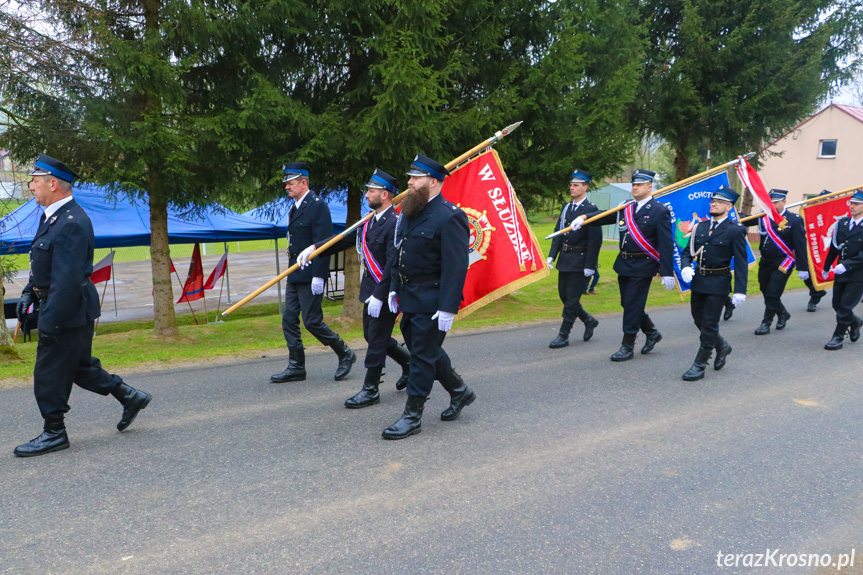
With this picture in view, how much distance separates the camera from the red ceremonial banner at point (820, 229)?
9.40 meters

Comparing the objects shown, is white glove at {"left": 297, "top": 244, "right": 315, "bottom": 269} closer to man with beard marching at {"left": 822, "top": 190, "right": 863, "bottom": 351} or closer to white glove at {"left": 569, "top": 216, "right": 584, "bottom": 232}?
white glove at {"left": 569, "top": 216, "right": 584, "bottom": 232}

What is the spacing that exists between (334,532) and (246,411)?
2288mm

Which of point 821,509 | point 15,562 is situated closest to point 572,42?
point 821,509

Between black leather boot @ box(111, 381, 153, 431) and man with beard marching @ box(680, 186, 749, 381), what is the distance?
4.81 metres

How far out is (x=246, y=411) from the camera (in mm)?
5516

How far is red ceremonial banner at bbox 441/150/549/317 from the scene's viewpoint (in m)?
6.10

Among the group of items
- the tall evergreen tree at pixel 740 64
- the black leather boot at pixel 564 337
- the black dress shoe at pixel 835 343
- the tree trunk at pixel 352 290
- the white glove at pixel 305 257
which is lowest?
the black dress shoe at pixel 835 343

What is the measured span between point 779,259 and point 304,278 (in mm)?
7315

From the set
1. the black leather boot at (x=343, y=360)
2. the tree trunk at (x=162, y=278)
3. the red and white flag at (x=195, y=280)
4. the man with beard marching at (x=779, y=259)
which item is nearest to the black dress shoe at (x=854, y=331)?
the man with beard marching at (x=779, y=259)

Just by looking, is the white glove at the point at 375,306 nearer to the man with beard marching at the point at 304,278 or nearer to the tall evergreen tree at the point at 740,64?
the man with beard marching at the point at 304,278

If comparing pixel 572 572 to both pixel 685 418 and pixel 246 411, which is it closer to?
pixel 685 418

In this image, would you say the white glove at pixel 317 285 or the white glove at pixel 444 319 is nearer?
the white glove at pixel 444 319

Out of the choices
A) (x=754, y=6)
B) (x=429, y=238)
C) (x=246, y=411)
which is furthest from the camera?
(x=754, y=6)

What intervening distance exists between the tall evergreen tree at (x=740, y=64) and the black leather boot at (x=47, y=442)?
45.3 feet
